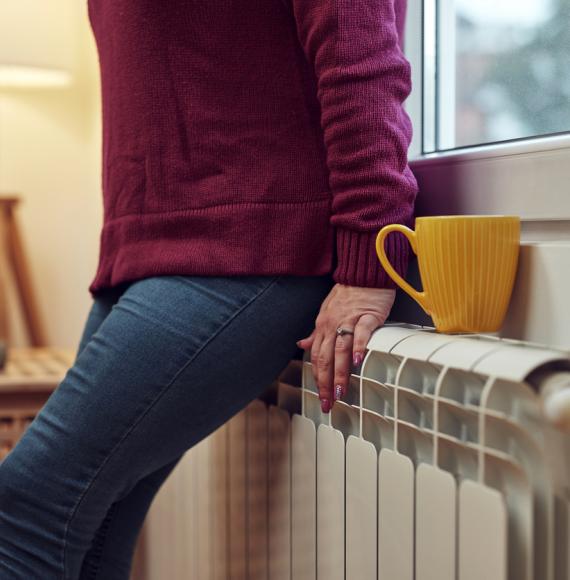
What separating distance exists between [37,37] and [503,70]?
117 centimetres

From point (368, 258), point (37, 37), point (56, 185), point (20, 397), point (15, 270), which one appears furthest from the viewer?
point (56, 185)

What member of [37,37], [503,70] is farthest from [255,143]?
[37,37]

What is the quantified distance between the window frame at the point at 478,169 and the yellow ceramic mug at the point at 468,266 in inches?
2.7

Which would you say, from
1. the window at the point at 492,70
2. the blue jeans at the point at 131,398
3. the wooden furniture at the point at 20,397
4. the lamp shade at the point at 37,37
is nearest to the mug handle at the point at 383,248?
the blue jeans at the point at 131,398

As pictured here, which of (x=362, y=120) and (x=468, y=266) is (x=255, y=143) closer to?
(x=362, y=120)

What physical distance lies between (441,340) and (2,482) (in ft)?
1.41

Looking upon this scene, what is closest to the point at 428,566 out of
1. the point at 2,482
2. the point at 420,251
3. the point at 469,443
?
the point at 469,443

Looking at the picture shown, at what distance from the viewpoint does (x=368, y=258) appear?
81cm

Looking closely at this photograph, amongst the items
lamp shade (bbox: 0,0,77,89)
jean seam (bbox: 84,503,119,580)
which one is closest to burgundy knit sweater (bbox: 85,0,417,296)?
jean seam (bbox: 84,503,119,580)

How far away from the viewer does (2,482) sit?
32.5 inches

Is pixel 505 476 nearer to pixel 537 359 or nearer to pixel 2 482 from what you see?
pixel 537 359

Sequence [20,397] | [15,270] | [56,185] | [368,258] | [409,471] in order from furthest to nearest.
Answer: [56,185]
[15,270]
[20,397]
[368,258]
[409,471]

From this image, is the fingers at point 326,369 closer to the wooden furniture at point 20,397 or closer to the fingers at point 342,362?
the fingers at point 342,362

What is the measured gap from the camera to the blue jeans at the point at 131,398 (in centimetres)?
82
